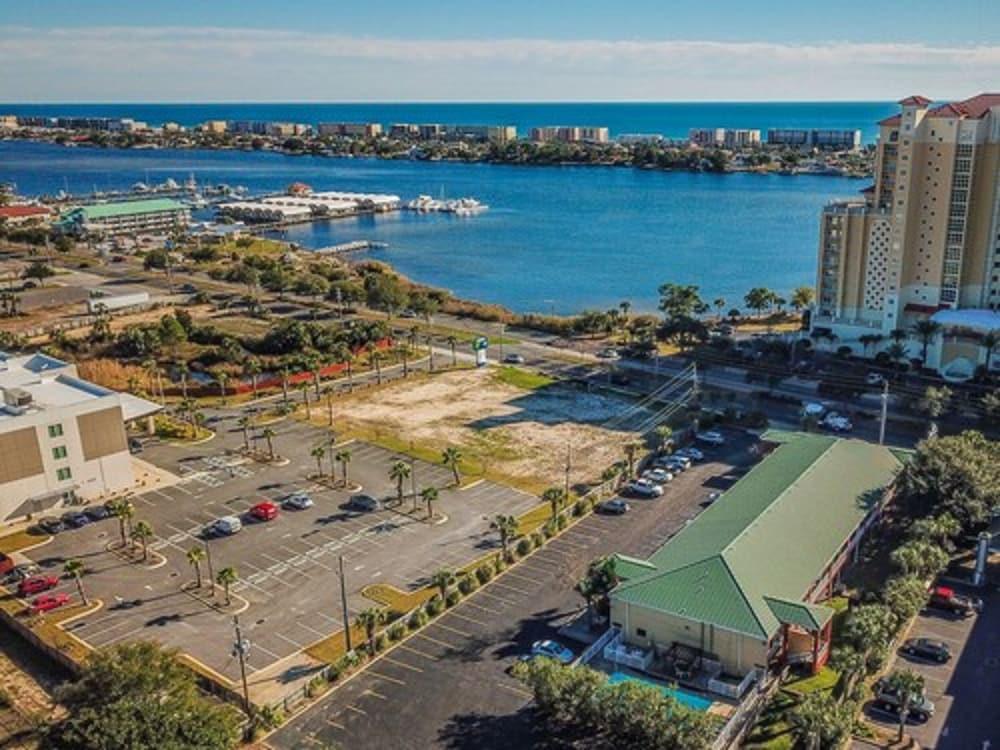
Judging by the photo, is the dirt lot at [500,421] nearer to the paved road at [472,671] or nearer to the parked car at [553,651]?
the paved road at [472,671]

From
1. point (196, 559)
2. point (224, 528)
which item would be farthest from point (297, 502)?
point (196, 559)

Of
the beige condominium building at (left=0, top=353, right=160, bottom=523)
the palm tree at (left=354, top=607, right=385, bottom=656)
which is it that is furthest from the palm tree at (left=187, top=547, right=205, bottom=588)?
the beige condominium building at (left=0, top=353, right=160, bottom=523)

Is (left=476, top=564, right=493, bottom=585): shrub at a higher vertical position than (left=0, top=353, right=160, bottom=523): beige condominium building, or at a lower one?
lower

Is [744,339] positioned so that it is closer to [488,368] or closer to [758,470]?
[488,368]

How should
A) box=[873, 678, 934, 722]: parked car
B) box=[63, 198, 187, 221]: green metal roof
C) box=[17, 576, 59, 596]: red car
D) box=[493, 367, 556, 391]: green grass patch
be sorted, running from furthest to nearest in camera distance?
1. box=[63, 198, 187, 221]: green metal roof
2. box=[493, 367, 556, 391]: green grass patch
3. box=[17, 576, 59, 596]: red car
4. box=[873, 678, 934, 722]: parked car

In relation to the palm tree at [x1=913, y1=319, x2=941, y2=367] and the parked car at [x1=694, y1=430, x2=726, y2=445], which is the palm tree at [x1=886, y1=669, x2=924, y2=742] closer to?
the parked car at [x1=694, y1=430, x2=726, y2=445]

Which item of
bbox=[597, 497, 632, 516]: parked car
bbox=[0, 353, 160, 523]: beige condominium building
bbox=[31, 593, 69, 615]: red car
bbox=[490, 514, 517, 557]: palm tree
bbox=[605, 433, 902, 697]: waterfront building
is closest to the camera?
bbox=[605, 433, 902, 697]: waterfront building

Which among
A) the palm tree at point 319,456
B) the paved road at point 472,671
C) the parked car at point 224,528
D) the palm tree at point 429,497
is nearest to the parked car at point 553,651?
the paved road at point 472,671
